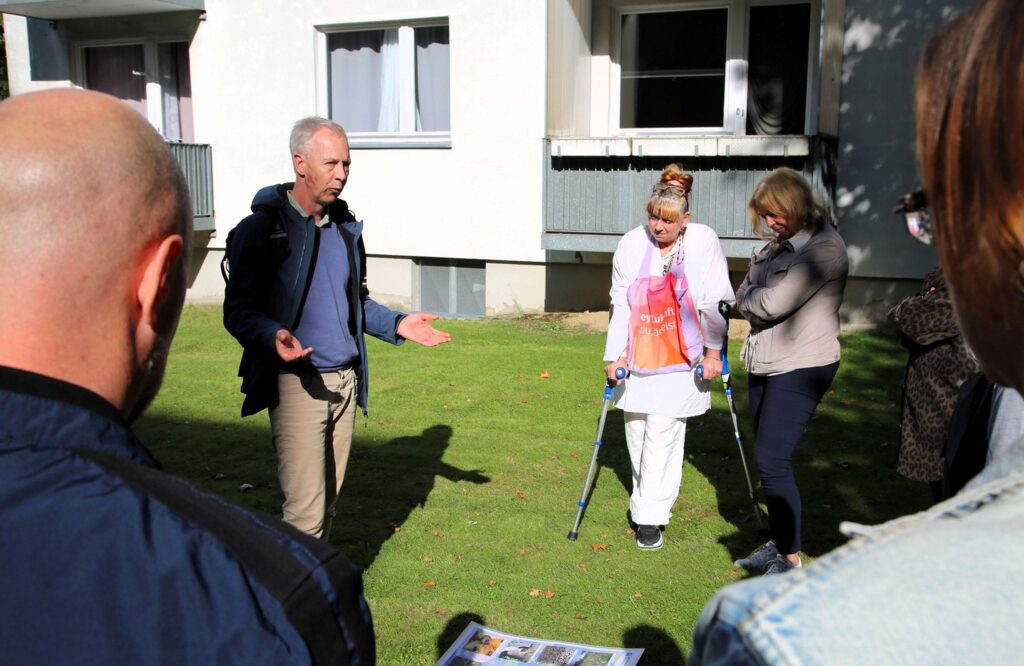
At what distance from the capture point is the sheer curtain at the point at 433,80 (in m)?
13.3

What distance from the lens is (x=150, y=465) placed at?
1.25m

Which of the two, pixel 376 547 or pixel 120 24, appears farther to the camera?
pixel 120 24

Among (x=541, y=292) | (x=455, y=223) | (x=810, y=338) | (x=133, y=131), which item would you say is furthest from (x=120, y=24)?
(x=133, y=131)

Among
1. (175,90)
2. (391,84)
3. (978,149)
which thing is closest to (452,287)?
(391,84)

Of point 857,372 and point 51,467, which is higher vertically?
point 51,467

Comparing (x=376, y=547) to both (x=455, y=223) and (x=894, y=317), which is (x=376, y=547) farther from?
(x=455, y=223)

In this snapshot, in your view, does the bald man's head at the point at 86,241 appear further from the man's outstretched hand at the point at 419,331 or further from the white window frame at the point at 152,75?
the white window frame at the point at 152,75

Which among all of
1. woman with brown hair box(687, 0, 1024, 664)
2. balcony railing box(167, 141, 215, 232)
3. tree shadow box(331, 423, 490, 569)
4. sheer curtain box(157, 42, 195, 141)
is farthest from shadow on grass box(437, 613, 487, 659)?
sheer curtain box(157, 42, 195, 141)

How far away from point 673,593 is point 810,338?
1.46m

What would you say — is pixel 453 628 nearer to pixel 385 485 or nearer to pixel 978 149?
pixel 385 485

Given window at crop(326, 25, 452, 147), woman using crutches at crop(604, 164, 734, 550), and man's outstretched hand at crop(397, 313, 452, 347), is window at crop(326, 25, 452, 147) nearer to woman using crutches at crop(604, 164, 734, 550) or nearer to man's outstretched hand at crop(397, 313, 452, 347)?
woman using crutches at crop(604, 164, 734, 550)

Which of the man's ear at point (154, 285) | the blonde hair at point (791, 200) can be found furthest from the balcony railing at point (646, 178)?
the man's ear at point (154, 285)

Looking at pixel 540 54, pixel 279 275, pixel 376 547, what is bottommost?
pixel 376 547

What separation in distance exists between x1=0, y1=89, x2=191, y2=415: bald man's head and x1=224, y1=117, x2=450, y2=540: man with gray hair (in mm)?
2777
